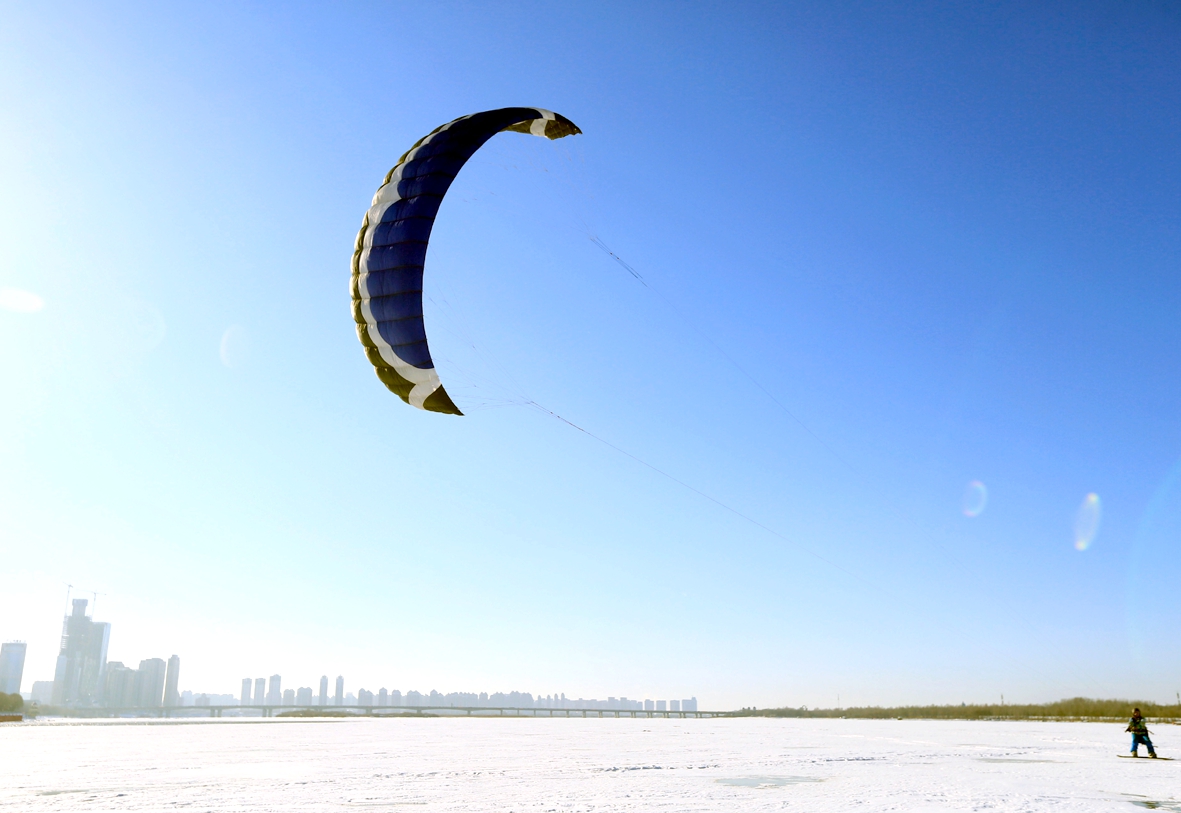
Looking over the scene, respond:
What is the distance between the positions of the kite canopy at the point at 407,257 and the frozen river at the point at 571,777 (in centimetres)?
770

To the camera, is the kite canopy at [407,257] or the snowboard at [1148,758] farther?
the snowboard at [1148,758]

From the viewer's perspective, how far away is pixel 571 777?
581 inches

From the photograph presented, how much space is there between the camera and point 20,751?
20359mm

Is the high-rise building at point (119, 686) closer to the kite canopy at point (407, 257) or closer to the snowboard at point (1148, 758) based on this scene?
the kite canopy at point (407, 257)

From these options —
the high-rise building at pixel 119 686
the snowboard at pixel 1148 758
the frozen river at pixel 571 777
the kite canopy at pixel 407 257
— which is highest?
the kite canopy at pixel 407 257

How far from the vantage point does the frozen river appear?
1135cm

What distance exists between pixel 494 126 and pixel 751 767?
15175mm

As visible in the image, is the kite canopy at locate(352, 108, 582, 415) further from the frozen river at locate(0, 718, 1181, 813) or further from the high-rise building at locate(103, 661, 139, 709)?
the high-rise building at locate(103, 661, 139, 709)

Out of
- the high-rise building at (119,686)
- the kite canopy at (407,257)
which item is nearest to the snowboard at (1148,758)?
the kite canopy at (407,257)

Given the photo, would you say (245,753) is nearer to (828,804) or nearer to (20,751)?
(20,751)

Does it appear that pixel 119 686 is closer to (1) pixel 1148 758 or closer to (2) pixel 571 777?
(2) pixel 571 777

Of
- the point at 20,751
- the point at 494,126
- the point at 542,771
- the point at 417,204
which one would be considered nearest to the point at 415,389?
the point at 417,204

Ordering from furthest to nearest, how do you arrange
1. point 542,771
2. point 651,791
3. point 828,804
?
1. point 542,771
2. point 651,791
3. point 828,804

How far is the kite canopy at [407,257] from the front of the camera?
1579 cm
